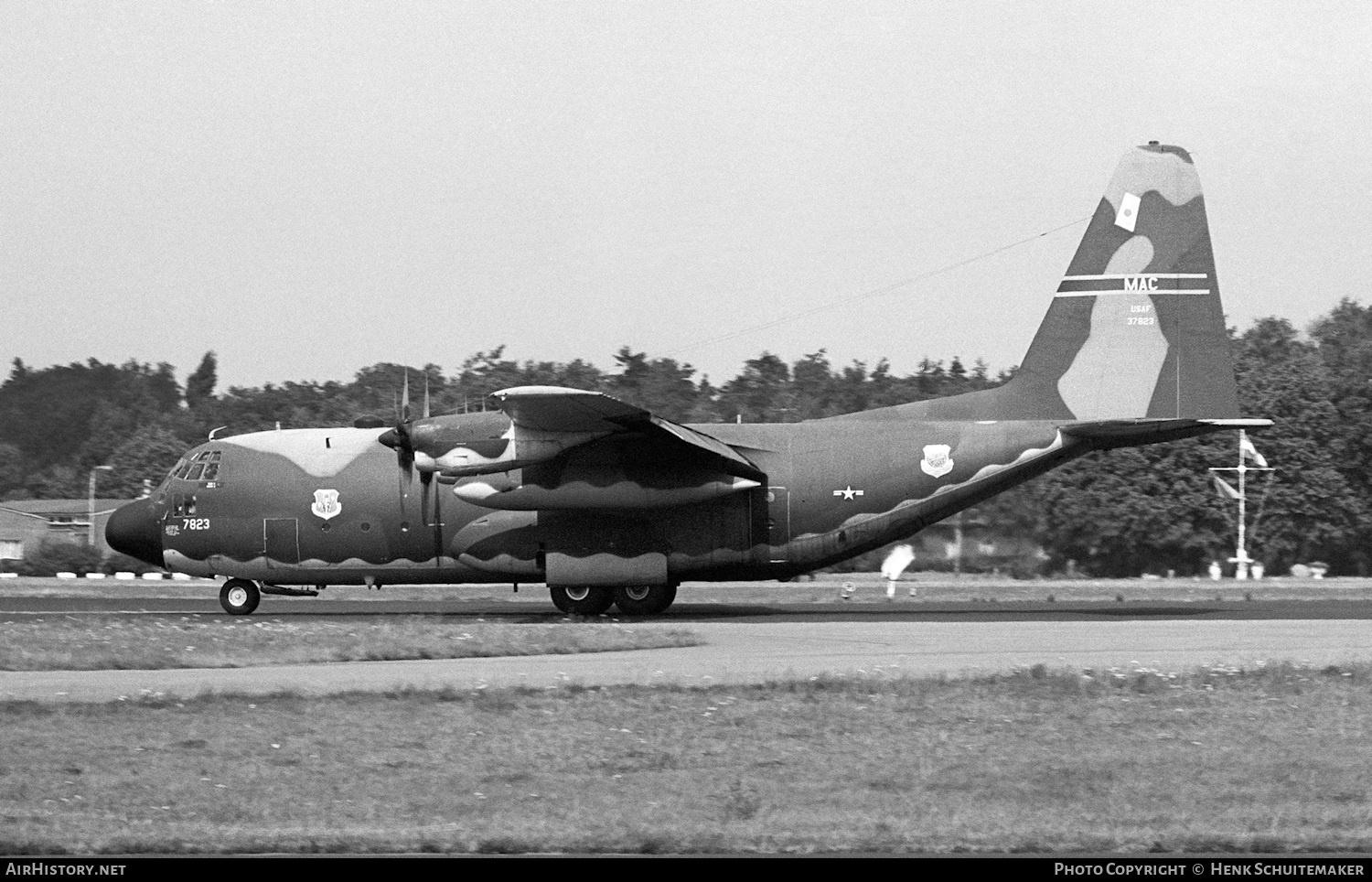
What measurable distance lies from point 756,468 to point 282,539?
793cm

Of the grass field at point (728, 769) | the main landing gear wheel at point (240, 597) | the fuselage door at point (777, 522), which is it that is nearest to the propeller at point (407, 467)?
the main landing gear wheel at point (240, 597)

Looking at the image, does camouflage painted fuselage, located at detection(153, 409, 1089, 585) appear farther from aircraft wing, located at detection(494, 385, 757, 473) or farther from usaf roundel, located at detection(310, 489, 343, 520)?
aircraft wing, located at detection(494, 385, 757, 473)

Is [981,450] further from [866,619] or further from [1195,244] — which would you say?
[1195,244]

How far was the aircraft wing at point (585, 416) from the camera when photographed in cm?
2042

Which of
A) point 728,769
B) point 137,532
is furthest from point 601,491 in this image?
point 728,769

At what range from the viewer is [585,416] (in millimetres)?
21312

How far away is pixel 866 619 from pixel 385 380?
48.5 m

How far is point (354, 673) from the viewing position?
1573 cm

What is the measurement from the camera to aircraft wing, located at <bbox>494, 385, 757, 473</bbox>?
804 inches

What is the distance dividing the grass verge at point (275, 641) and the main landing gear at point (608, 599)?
1.81 metres

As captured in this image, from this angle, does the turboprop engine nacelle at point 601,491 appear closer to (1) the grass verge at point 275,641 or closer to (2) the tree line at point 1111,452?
(1) the grass verge at point 275,641

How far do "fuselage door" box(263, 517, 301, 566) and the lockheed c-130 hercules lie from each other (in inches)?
0.8

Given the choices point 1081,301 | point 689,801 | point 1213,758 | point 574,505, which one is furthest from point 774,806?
point 1081,301
